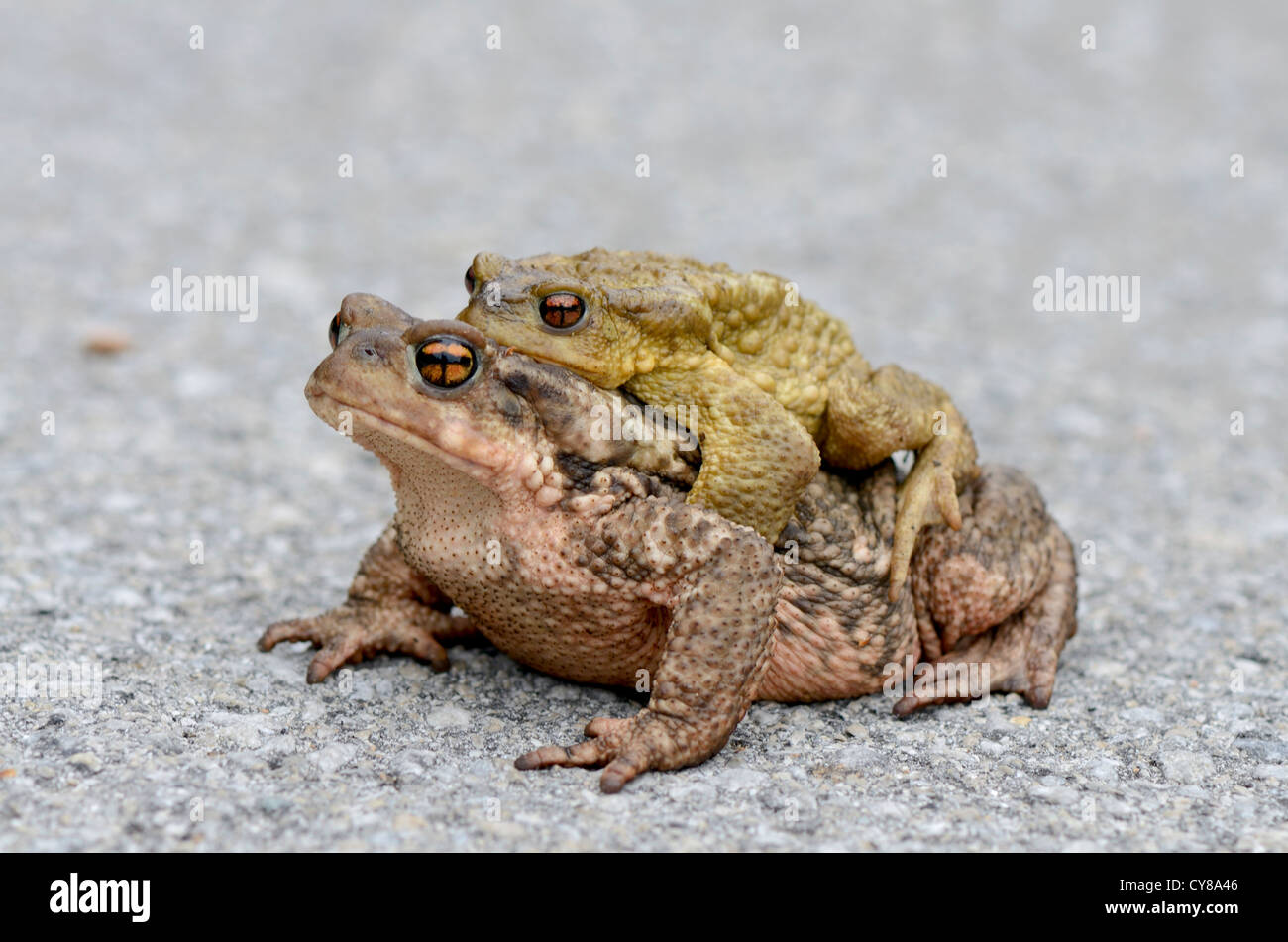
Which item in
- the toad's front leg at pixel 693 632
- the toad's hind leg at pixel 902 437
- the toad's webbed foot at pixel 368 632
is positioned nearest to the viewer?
the toad's front leg at pixel 693 632

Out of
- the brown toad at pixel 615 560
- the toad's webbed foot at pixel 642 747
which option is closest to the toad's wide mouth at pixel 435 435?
the brown toad at pixel 615 560

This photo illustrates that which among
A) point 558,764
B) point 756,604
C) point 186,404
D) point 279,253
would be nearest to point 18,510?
→ point 186,404

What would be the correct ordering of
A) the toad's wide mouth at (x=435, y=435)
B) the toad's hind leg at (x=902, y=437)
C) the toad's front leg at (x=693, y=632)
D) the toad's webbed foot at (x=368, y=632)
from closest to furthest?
the toad's wide mouth at (x=435, y=435) → the toad's front leg at (x=693, y=632) → the toad's hind leg at (x=902, y=437) → the toad's webbed foot at (x=368, y=632)

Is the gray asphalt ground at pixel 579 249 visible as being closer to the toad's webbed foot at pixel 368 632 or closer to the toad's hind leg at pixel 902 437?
the toad's webbed foot at pixel 368 632

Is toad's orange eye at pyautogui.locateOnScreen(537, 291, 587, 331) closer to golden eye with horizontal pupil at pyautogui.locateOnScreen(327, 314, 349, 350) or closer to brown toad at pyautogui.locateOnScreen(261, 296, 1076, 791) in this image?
brown toad at pyautogui.locateOnScreen(261, 296, 1076, 791)

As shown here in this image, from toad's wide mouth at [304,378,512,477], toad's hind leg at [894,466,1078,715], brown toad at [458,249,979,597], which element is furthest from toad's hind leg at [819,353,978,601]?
toad's wide mouth at [304,378,512,477]

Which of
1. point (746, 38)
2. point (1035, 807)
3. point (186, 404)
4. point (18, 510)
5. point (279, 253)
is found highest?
point (746, 38)

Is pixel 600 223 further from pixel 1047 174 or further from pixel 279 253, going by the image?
pixel 1047 174

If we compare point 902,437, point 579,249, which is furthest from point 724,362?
point 579,249
